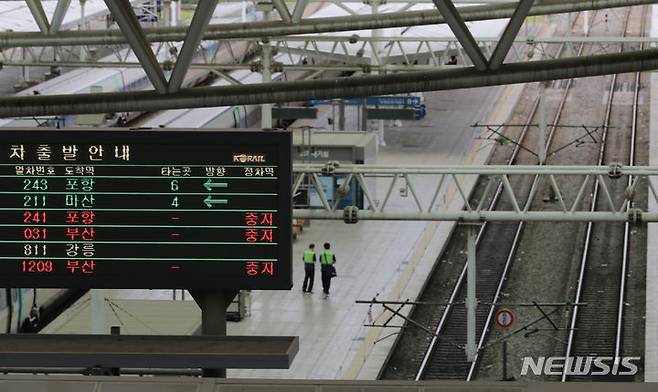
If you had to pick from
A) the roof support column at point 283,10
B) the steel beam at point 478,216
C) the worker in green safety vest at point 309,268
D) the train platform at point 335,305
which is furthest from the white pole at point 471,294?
the roof support column at point 283,10

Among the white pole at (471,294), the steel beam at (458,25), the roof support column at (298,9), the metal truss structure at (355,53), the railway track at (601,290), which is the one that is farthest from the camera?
the metal truss structure at (355,53)

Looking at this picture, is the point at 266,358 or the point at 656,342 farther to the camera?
the point at 656,342

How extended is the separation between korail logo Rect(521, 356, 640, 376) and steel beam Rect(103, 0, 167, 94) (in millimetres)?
14427

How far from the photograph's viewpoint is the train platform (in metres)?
27.1

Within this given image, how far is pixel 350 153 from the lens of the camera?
40219mm

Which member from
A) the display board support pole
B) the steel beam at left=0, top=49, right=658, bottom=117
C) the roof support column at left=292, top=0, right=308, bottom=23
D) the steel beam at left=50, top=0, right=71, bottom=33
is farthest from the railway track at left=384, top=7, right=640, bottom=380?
the steel beam at left=0, top=49, right=658, bottom=117

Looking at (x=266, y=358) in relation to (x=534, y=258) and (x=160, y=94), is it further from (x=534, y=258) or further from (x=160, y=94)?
(x=534, y=258)

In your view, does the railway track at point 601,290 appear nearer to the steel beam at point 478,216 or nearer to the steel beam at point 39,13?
the steel beam at point 478,216

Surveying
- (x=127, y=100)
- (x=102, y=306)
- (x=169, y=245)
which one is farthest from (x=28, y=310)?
(x=127, y=100)

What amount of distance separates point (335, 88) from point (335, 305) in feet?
56.9

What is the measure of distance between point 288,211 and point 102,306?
9.09m

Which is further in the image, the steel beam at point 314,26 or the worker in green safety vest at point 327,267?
the worker in green safety vest at point 327,267

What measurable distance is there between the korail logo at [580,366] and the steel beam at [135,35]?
14.4m

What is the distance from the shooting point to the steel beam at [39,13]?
19547mm
